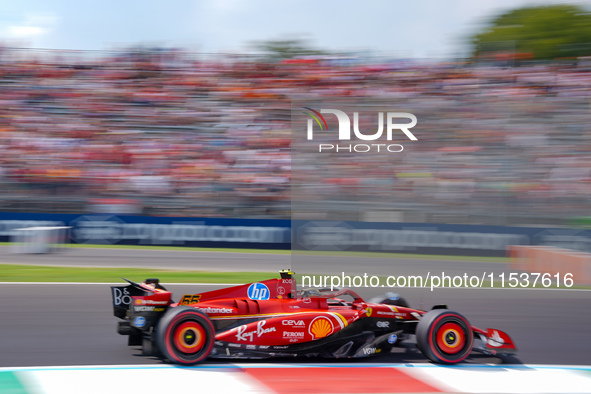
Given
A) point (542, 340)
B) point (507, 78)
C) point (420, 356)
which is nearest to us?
point (420, 356)

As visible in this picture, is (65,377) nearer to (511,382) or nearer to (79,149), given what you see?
(511,382)

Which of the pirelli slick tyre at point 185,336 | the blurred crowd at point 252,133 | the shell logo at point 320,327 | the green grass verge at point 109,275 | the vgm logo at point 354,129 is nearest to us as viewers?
the pirelli slick tyre at point 185,336

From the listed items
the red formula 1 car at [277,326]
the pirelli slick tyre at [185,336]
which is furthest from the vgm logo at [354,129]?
the pirelli slick tyre at [185,336]

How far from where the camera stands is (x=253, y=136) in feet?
42.5

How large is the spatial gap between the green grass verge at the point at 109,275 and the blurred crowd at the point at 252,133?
207cm

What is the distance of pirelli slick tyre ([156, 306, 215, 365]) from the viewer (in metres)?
4.27

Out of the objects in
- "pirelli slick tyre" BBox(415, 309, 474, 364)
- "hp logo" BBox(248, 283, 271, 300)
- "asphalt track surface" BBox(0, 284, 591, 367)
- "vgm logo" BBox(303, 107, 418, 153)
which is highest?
"vgm logo" BBox(303, 107, 418, 153)

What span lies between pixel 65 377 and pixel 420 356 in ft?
8.65

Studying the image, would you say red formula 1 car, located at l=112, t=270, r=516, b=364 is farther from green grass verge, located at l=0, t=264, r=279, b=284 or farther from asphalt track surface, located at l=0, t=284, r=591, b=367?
green grass verge, located at l=0, t=264, r=279, b=284

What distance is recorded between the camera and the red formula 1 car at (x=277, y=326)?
4.33 m

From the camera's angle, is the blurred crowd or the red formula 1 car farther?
the blurred crowd

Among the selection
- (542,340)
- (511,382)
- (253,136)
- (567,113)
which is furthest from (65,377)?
(567,113)

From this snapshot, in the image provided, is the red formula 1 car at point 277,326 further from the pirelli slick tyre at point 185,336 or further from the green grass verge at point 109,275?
the green grass verge at point 109,275

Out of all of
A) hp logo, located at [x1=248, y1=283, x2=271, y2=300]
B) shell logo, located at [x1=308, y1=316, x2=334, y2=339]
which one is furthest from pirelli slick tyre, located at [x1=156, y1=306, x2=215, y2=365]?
shell logo, located at [x1=308, y1=316, x2=334, y2=339]
